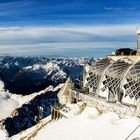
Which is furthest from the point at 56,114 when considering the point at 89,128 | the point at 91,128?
the point at 91,128

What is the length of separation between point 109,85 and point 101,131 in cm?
1809

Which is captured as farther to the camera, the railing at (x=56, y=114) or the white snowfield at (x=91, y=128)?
the railing at (x=56, y=114)

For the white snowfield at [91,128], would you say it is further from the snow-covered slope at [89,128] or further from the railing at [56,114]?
the railing at [56,114]

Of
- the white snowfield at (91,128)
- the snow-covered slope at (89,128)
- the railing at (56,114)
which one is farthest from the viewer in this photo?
the railing at (56,114)

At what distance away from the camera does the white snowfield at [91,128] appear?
3219 inches

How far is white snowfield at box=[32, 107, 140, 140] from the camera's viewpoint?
268 feet

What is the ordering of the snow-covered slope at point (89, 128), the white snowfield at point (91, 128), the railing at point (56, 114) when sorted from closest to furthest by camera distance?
the white snowfield at point (91, 128) < the snow-covered slope at point (89, 128) < the railing at point (56, 114)

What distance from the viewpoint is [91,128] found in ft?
291

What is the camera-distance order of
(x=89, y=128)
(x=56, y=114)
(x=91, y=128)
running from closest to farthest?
(x=91, y=128) < (x=89, y=128) < (x=56, y=114)

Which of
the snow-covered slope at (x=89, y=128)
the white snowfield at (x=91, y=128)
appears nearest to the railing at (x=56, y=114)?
the snow-covered slope at (x=89, y=128)

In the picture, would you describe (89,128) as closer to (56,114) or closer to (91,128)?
(91,128)

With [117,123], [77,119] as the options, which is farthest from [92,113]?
[117,123]

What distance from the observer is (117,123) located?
8625 centimetres

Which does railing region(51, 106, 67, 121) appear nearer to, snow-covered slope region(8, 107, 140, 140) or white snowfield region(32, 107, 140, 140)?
snow-covered slope region(8, 107, 140, 140)
